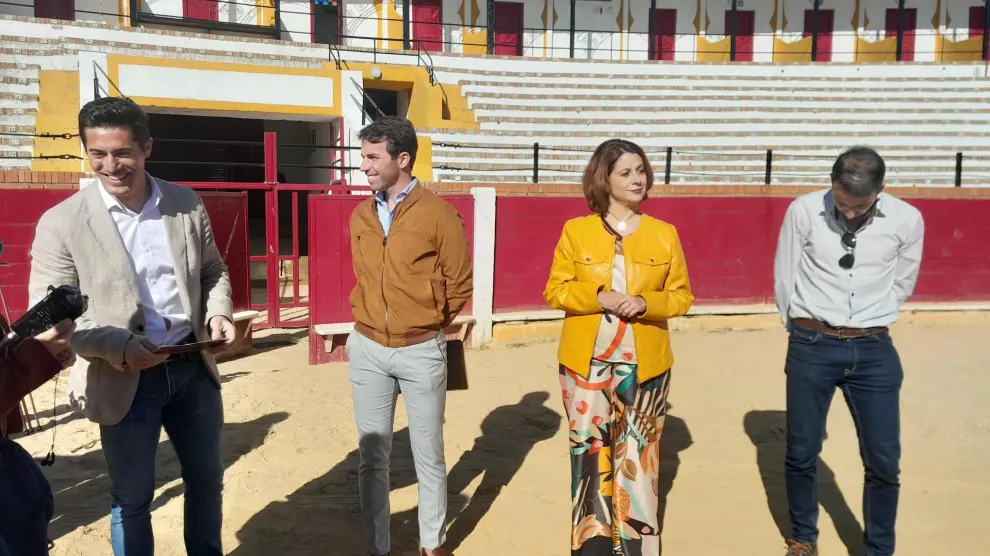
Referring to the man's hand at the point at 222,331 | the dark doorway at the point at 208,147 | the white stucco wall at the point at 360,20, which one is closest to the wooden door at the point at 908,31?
the white stucco wall at the point at 360,20

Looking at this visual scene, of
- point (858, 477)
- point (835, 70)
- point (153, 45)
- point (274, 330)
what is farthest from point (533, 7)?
point (858, 477)

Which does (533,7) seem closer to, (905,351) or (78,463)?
(905,351)

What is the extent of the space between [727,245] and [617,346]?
20.1 feet

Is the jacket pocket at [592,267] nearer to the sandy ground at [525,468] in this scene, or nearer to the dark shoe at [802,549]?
the sandy ground at [525,468]

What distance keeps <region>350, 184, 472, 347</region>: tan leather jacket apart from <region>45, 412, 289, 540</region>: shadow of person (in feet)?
3.73

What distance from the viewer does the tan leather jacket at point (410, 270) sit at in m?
2.89

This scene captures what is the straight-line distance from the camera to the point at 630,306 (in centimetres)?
276

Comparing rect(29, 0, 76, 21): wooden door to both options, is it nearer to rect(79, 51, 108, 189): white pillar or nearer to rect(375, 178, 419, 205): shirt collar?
rect(79, 51, 108, 189): white pillar

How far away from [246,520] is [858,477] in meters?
3.27

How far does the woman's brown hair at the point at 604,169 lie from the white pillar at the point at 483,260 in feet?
14.8

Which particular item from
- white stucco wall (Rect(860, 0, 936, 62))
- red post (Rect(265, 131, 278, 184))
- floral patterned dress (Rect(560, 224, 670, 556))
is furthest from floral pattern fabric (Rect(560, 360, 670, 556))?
white stucco wall (Rect(860, 0, 936, 62))

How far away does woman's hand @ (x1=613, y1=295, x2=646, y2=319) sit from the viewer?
2.76 m

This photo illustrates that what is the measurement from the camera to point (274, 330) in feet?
26.8

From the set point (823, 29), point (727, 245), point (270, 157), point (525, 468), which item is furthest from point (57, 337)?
point (823, 29)
